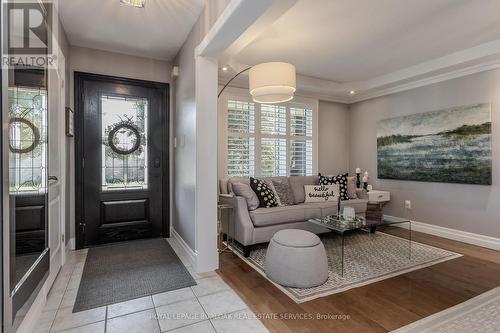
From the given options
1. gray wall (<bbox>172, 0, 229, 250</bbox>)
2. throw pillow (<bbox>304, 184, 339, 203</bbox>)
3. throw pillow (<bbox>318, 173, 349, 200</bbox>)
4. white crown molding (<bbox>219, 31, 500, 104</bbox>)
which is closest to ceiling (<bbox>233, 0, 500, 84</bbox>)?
white crown molding (<bbox>219, 31, 500, 104</bbox>)

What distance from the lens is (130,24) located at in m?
→ 2.82

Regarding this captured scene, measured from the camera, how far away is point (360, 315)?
1911 millimetres

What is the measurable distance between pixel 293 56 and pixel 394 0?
1.49m

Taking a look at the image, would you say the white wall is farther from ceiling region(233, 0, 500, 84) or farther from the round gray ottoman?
the round gray ottoman

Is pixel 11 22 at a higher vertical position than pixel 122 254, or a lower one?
higher

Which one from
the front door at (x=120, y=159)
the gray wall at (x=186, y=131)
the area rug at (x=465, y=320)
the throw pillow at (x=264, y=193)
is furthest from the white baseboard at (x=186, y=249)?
the area rug at (x=465, y=320)

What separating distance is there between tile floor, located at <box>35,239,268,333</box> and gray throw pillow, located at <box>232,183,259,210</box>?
1121mm

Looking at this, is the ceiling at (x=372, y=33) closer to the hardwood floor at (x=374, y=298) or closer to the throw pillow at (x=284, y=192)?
the throw pillow at (x=284, y=192)

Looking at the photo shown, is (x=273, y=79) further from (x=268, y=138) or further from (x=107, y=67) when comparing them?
(x=107, y=67)

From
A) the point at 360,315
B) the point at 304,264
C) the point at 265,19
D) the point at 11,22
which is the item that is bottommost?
the point at 360,315

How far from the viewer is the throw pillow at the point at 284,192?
3733mm

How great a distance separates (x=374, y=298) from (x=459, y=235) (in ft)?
8.11

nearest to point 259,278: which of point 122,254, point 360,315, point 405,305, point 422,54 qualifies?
point 360,315

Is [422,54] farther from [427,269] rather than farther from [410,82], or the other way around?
[427,269]
